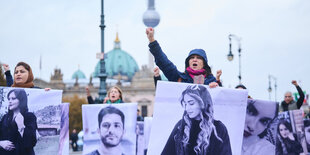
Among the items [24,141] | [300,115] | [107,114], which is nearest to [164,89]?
[24,141]

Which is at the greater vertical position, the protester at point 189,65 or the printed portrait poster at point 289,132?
the protester at point 189,65

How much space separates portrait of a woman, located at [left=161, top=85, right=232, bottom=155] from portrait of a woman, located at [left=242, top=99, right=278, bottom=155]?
2.07m

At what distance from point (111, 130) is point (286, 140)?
3488 millimetres

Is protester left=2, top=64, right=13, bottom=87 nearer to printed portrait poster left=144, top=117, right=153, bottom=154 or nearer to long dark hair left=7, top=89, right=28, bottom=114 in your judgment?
long dark hair left=7, top=89, right=28, bottom=114

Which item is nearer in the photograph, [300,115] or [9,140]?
[9,140]

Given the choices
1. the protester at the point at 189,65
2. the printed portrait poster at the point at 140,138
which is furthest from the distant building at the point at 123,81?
the protester at the point at 189,65

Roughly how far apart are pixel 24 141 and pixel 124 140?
195cm

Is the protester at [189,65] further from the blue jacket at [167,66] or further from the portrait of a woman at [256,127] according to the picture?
the portrait of a woman at [256,127]

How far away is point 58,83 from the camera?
5404 inches

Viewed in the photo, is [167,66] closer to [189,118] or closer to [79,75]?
[189,118]

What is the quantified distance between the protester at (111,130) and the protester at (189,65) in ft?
8.22

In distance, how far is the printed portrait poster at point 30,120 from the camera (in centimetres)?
827

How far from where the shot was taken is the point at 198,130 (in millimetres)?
6754

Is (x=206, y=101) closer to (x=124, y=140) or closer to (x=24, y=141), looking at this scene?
(x=24, y=141)
